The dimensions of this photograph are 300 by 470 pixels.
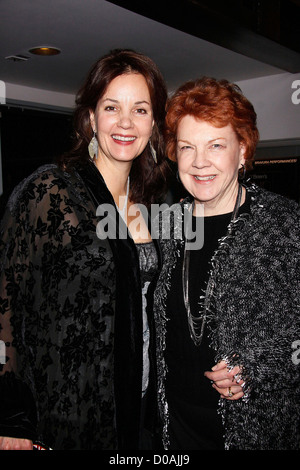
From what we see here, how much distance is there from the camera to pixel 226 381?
1.41m

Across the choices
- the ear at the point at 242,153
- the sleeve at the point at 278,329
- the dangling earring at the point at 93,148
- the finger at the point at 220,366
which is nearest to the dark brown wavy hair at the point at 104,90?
the dangling earring at the point at 93,148

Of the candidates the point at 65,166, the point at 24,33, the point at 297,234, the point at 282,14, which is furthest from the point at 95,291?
the point at 24,33

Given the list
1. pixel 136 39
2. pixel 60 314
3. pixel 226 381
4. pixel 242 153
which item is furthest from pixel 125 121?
pixel 136 39

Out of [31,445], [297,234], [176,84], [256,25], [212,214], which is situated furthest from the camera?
[176,84]

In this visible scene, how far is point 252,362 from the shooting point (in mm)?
1408

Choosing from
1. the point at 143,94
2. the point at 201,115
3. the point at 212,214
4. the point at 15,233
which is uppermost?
the point at 143,94

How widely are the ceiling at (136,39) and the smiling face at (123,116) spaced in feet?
1.95

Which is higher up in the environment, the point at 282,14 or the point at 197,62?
the point at 197,62

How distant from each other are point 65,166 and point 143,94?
1.39 feet

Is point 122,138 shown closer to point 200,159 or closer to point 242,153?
point 200,159

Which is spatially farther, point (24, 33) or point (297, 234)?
point (24, 33)

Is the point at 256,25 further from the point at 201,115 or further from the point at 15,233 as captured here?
the point at 15,233

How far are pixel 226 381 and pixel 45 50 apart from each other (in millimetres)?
4034

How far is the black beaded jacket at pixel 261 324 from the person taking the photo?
1427mm
